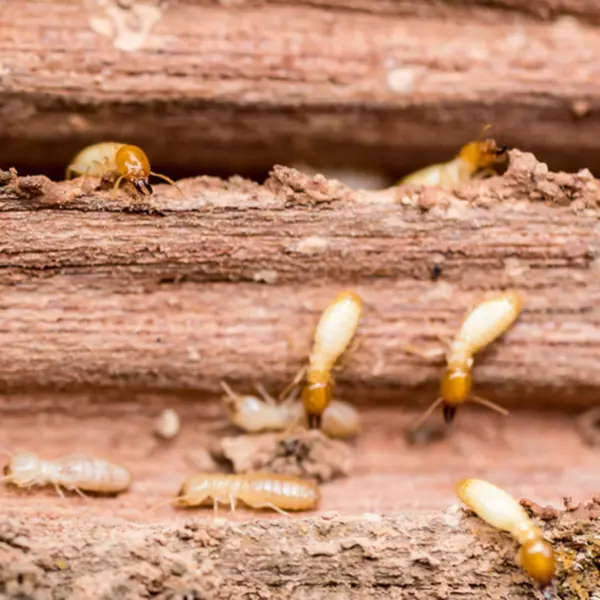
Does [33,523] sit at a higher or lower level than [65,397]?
lower

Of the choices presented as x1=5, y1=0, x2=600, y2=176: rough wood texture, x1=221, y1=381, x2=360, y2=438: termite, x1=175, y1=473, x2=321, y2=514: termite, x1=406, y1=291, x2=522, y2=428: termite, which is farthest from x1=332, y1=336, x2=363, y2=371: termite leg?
x1=5, y1=0, x2=600, y2=176: rough wood texture

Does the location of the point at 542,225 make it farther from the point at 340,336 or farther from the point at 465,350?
the point at 340,336

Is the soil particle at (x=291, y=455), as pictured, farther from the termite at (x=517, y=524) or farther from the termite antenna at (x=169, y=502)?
the termite at (x=517, y=524)

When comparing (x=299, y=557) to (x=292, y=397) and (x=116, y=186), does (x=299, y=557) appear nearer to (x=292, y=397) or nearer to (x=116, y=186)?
(x=292, y=397)

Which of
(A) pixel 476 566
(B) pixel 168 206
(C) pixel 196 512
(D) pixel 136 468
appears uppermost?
(B) pixel 168 206

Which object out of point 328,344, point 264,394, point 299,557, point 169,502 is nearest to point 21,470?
point 169,502

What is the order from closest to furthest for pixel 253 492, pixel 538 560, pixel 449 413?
pixel 538 560 → pixel 253 492 → pixel 449 413

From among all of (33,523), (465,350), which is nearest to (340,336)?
(465,350)
